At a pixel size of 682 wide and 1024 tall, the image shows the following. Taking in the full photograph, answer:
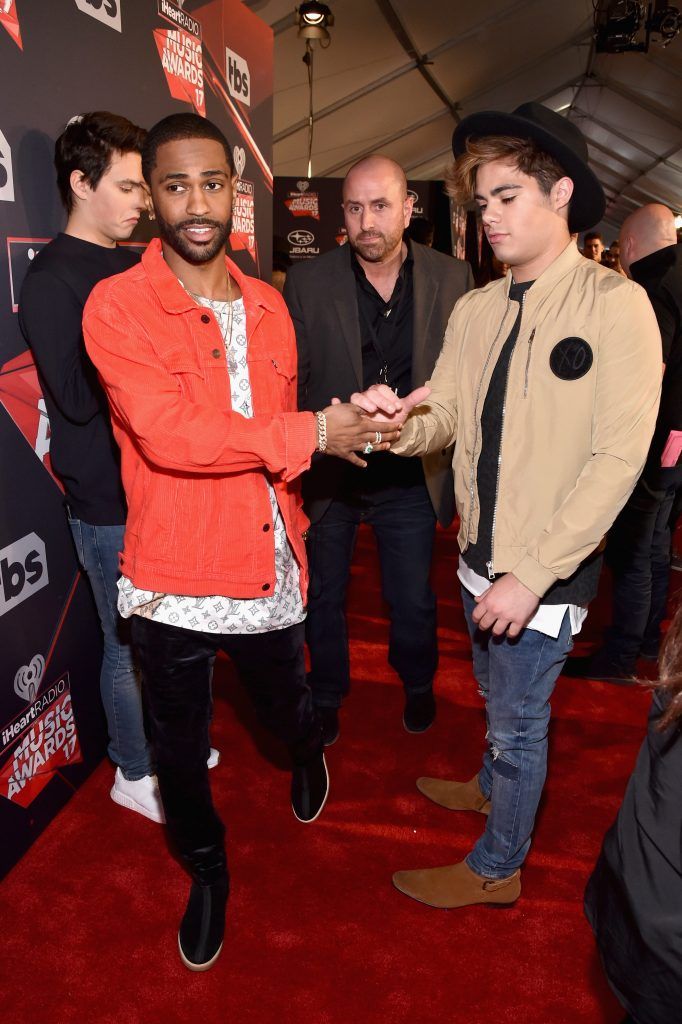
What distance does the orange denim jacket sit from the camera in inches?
65.2

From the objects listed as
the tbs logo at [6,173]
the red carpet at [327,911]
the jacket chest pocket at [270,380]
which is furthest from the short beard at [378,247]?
the red carpet at [327,911]

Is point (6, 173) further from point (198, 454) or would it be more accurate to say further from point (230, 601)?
point (230, 601)

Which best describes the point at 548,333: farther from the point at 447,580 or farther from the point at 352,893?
the point at 447,580

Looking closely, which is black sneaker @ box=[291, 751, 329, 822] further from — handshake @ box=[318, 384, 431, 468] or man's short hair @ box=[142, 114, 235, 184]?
man's short hair @ box=[142, 114, 235, 184]

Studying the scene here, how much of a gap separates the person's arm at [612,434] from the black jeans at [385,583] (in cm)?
116

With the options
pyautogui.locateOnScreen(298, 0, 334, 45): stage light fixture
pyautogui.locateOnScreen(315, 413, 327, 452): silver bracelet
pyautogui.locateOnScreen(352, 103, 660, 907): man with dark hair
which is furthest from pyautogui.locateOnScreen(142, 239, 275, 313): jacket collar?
pyautogui.locateOnScreen(298, 0, 334, 45): stage light fixture

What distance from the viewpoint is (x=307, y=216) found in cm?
698

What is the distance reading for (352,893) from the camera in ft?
7.39

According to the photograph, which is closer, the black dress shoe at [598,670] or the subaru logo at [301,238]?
the black dress shoe at [598,670]

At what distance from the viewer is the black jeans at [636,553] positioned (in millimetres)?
3338

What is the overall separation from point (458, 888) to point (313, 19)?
299 inches

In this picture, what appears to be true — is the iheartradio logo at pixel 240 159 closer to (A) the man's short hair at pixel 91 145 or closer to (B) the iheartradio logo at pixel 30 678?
(A) the man's short hair at pixel 91 145

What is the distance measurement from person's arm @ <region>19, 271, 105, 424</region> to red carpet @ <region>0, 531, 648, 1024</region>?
138 cm

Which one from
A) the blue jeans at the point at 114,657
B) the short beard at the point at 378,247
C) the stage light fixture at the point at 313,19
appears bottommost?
the blue jeans at the point at 114,657
